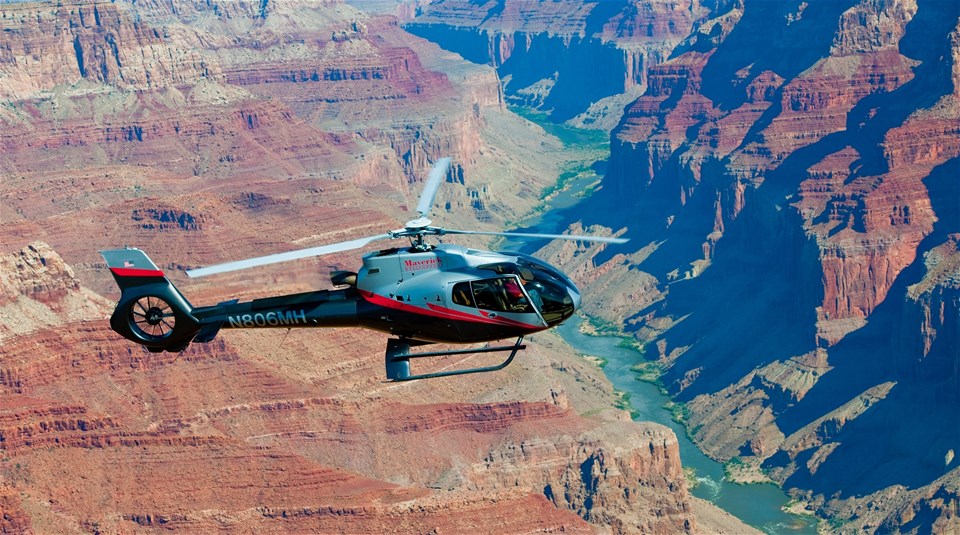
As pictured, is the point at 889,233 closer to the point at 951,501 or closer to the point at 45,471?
the point at 951,501

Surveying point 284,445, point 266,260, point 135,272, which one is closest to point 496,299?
point 266,260

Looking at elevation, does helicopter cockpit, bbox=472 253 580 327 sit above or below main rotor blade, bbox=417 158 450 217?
below

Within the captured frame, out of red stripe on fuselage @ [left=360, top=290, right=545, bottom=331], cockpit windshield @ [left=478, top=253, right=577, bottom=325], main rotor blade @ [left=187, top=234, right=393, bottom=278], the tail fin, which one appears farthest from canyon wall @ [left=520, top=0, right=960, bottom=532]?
main rotor blade @ [left=187, top=234, right=393, bottom=278]

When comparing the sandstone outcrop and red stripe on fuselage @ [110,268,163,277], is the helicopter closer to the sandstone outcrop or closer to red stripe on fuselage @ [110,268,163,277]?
red stripe on fuselage @ [110,268,163,277]

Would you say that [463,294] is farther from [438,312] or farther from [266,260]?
[266,260]

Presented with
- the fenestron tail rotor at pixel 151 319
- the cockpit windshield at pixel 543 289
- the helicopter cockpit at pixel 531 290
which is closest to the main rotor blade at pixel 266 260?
the helicopter cockpit at pixel 531 290

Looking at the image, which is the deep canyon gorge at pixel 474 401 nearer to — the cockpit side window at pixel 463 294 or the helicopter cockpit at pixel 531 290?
the cockpit side window at pixel 463 294
